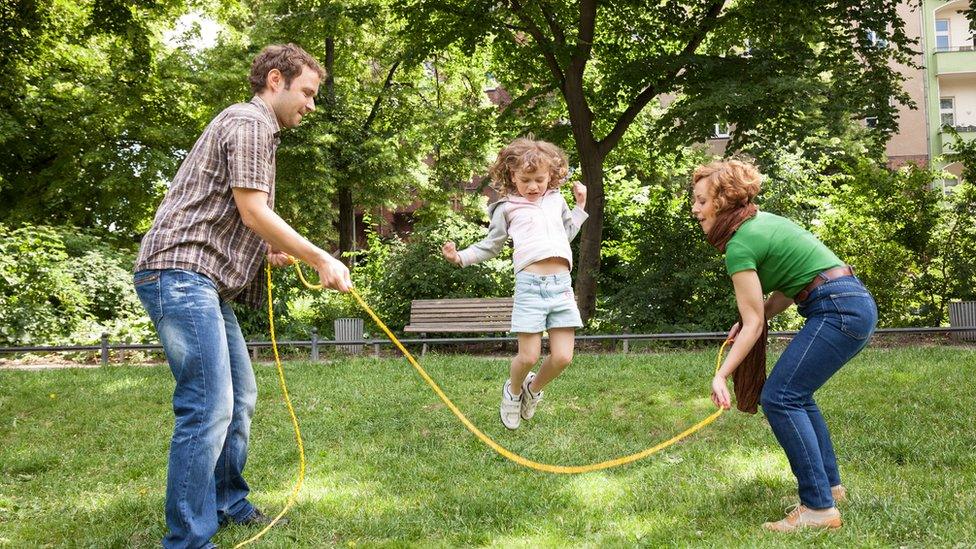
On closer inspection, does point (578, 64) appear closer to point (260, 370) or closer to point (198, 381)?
point (260, 370)

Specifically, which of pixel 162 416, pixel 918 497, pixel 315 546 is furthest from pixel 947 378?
pixel 162 416

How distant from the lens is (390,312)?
14656 mm

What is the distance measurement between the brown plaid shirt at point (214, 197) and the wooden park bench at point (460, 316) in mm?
9154

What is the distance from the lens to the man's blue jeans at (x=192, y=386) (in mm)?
3658

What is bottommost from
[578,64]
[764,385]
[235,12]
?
[764,385]

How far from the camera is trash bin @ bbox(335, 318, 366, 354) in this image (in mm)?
13102

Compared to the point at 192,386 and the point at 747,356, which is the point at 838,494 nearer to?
the point at 747,356

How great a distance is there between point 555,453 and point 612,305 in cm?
775

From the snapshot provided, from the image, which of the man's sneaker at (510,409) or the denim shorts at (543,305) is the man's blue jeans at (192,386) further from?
the man's sneaker at (510,409)

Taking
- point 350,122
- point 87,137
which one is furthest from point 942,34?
point 87,137

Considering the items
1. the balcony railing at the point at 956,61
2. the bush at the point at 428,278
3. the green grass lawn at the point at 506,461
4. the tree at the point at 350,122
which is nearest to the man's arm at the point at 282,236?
the green grass lawn at the point at 506,461

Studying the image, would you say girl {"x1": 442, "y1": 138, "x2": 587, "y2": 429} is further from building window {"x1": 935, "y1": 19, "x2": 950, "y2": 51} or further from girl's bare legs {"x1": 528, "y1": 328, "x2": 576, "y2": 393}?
building window {"x1": 935, "y1": 19, "x2": 950, "y2": 51}

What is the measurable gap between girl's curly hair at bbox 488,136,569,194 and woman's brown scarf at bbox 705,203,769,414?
1429 millimetres

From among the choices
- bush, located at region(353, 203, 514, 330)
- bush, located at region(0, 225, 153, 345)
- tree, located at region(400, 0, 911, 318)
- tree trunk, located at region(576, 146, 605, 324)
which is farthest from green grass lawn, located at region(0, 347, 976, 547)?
tree, located at region(400, 0, 911, 318)
